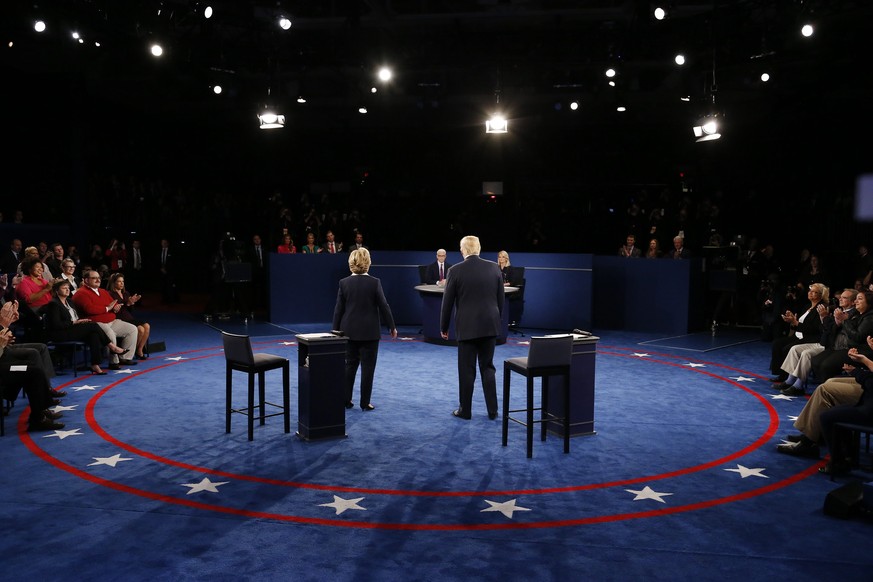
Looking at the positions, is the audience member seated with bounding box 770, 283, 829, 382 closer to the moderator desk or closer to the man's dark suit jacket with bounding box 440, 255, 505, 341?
the moderator desk

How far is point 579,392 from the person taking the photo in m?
7.16

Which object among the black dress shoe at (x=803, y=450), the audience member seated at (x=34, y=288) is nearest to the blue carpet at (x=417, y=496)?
the black dress shoe at (x=803, y=450)

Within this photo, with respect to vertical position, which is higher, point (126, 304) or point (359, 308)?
point (359, 308)

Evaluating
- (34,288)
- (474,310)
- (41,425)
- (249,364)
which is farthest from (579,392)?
(34,288)

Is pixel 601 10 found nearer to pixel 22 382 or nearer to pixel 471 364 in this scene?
pixel 471 364

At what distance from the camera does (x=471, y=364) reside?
754 cm

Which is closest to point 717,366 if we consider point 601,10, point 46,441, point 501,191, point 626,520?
point 626,520

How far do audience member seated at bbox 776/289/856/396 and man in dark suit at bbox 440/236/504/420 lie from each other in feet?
12.4

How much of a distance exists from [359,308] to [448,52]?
382 inches

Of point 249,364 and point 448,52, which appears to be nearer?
point 249,364

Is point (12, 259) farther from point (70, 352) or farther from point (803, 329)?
point (803, 329)

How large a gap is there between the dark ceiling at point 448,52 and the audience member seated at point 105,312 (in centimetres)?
457

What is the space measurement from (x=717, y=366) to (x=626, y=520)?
21.1 feet

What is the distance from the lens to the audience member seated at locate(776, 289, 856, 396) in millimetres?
8336
